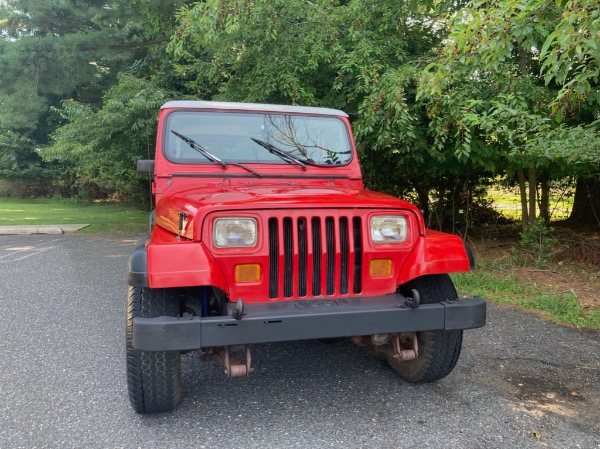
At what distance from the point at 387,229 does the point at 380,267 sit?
8.8 inches

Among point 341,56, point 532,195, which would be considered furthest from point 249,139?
point 532,195

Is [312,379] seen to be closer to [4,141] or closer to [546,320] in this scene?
[546,320]

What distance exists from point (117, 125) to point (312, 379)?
8.14 metres

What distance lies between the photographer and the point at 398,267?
2.98 m

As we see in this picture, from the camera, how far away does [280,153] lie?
4.02m

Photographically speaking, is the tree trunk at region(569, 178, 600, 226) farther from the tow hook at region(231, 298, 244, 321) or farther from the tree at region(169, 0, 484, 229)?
the tow hook at region(231, 298, 244, 321)

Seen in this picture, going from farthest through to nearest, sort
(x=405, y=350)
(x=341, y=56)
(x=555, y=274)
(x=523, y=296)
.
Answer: (x=341, y=56), (x=555, y=274), (x=523, y=296), (x=405, y=350)

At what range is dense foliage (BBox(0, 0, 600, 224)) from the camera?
368 centimetres

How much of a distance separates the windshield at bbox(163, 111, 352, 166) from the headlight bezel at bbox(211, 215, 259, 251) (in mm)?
1290

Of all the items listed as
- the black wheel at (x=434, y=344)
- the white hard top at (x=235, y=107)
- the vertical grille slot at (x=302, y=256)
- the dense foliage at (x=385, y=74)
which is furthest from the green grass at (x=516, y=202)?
the vertical grille slot at (x=302, y=256)

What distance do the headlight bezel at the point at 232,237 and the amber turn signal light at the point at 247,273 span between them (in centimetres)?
10

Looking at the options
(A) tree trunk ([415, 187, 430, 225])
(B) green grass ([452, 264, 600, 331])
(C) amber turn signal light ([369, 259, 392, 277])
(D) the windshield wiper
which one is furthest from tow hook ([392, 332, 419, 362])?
(A) tree trunk ([415, 187, 430, 225])

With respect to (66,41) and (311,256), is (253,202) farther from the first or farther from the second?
(66,41)

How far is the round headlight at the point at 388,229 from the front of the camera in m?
2.92
